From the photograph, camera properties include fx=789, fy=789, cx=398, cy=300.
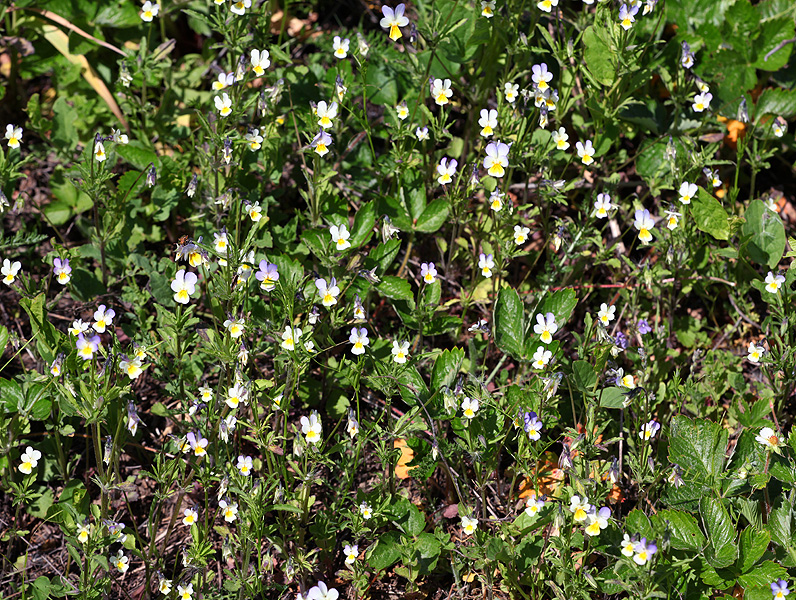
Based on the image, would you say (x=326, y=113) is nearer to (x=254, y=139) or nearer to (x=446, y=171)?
(x=254, y=139)

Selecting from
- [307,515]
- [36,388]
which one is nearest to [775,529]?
[307,515]

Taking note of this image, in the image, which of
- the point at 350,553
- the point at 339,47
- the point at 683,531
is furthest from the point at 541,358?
the point at 339,47

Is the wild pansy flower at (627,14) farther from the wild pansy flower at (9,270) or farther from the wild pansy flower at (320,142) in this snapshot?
the wild pansy flower at (9,270)

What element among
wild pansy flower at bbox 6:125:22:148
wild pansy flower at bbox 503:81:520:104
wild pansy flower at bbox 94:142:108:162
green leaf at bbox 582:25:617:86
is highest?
green leaf at bbox 582:25:617:86

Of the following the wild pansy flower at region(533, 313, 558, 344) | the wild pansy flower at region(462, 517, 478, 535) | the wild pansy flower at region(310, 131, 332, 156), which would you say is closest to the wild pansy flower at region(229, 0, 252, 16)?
the wild pansy flower at region(310, 131, 332, 156)

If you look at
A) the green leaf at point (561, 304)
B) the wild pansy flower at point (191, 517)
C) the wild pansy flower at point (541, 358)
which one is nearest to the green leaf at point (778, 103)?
the green leaf at point (561, 304)

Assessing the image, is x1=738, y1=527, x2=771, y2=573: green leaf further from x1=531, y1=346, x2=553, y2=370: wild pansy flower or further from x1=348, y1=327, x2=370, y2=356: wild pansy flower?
x1=348, y1=327, x2=370, y2=356: wild pansy flower
